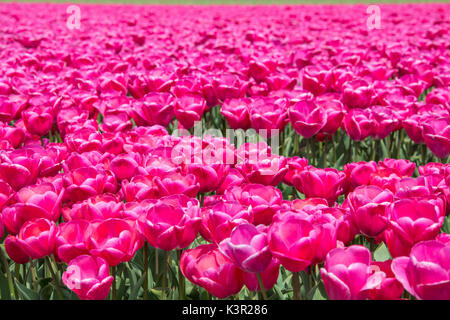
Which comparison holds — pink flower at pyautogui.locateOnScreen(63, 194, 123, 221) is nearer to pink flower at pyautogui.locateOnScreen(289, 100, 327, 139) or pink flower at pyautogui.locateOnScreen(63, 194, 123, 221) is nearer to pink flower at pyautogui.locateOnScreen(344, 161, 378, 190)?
pink flower at pyautogui.locateOnScreen(344, 161, 378, 190)

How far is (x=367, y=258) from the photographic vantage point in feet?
4.38

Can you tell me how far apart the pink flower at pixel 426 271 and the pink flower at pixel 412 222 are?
13 centimetres

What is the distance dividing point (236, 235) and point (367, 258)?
37 cm

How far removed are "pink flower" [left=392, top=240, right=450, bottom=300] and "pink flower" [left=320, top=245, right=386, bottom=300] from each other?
0.06 m

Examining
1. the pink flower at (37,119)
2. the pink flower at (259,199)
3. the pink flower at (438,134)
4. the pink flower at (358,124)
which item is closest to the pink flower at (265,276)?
the pink flower at (259,199)

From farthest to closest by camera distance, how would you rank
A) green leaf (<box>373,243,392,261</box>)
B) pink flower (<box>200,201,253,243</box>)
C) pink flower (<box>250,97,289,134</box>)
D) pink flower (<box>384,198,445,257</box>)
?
pink flower (<box>250,97,289,134</box>) → green leaf (<box>373,243,392,261</box>) → pink flower (<box>200,201,253,243</box>) → pink flower (<box>384,198,445,257</box>)

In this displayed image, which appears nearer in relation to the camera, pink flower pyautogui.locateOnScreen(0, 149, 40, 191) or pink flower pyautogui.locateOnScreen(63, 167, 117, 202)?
pink flower pyautogui.locateOnScreen(63, 167, 117, 202)

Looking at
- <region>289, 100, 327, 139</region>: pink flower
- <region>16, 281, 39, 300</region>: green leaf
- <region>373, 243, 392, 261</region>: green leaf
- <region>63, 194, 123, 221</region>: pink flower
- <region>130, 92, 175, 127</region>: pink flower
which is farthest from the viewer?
<region>130, 92, 175, 127</region>: pink flower

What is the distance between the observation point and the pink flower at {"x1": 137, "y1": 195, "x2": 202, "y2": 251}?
5.00 ft

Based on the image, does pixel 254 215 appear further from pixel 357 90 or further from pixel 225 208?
pixel 357 90

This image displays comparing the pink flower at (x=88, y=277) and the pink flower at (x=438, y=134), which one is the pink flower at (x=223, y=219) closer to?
the pink flower at (x=88, y=277)

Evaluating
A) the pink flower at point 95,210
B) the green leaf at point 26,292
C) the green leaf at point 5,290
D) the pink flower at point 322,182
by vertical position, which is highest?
the pink flower at point 95,210

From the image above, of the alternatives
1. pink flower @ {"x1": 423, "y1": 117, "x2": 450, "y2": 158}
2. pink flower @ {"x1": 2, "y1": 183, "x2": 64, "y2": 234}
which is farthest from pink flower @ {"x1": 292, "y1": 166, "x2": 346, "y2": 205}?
pink flower @ {"x1": 2, "y1": 183, "x2": 64, "y2": 234}

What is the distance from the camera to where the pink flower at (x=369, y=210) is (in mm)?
1604
